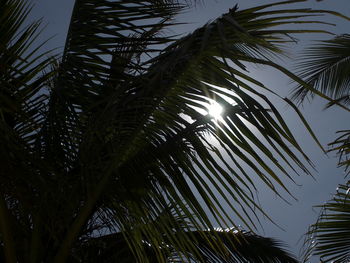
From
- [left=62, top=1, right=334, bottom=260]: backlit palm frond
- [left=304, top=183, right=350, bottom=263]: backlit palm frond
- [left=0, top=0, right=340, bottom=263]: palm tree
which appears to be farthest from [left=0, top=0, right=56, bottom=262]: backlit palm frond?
[left=304, top=183, right=350, bottom=263]: backlit palm frond

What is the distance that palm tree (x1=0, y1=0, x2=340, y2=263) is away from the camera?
1303 millimetres

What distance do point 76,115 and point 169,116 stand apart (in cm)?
41

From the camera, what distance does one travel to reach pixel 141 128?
1.67 meters

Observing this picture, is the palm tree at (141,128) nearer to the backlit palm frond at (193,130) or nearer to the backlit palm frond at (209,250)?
the backlit palm frond at (193,130)

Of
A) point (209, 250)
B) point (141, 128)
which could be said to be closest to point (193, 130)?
point (141, 128)

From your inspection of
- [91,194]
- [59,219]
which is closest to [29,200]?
[59,219]

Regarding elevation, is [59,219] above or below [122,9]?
below

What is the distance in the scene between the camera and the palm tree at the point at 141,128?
1303 millimetres

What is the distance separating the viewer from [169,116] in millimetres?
1561

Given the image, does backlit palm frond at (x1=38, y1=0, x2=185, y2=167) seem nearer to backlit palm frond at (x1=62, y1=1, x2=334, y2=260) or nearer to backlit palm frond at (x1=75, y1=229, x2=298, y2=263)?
backlit palm frond at (x1=62, y1=1, x2=334, y2=260)

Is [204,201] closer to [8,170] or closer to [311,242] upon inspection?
[8,170]

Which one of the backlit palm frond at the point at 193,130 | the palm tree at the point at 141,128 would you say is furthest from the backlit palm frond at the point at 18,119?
the backlit palm frond at the point at 193,130

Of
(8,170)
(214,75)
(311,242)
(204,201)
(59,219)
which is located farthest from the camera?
(311,242)

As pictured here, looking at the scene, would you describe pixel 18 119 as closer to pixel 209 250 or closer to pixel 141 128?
pixel 141 128
